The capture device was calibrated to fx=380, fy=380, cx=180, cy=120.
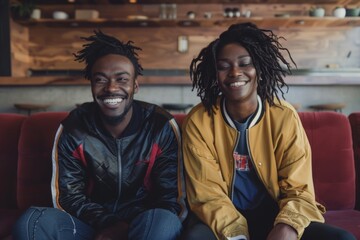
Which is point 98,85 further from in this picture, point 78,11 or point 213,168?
point 78,11

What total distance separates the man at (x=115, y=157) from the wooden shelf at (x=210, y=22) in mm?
4235

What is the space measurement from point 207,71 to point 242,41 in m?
0.21

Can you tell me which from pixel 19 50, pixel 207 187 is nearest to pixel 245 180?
pixel 207 187

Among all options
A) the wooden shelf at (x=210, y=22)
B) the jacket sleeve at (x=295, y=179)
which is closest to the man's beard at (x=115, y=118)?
the jacket sleeve at (x=295, y=179)

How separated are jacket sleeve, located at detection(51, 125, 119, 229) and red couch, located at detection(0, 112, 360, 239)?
304mm

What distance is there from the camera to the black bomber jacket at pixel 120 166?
5.03 ft

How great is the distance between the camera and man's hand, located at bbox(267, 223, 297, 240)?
1251 millimetres

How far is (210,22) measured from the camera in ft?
18.7

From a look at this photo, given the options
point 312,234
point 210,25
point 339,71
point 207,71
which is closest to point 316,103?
point 339,71

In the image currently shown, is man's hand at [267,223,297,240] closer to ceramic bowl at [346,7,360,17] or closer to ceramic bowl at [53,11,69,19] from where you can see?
ceramic bowl at [346,7,360,17]

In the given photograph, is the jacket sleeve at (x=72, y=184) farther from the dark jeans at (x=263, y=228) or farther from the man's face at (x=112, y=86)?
the dark jeans at (x=263, y=228)

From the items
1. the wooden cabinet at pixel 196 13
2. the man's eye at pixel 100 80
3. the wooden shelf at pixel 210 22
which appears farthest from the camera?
the wooden cabinet at pixel 196 13

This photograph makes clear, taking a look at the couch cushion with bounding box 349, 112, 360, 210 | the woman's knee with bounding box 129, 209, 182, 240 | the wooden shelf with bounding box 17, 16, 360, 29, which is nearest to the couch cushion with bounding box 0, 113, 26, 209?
the woman's knee with bounding box 129, 209, 182, 240

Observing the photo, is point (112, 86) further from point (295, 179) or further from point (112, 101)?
point (295, 179)
